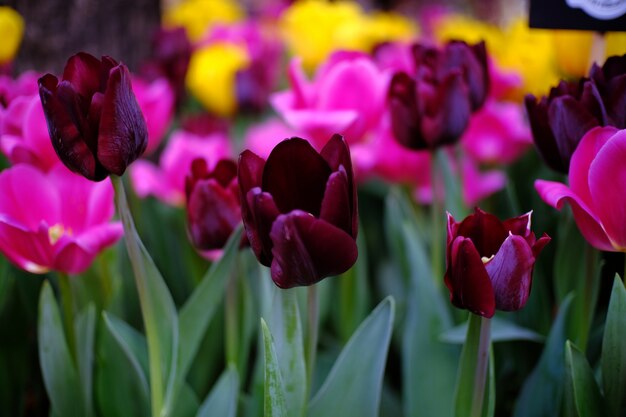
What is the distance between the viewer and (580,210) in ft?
1.75

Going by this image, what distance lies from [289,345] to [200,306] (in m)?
0.14

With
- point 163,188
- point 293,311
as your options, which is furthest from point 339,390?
point 163,188

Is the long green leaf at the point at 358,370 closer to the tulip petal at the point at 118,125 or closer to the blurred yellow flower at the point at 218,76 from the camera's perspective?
the tulip petal at the point at 118,125

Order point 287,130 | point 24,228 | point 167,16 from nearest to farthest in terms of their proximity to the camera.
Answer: point 24,228 < point 287,130 < point 167,16

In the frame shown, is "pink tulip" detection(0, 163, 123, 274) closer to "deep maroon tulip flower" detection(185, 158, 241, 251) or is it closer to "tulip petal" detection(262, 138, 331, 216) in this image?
"deep maroon tulip flower" detection(185, 158, 241, 251)

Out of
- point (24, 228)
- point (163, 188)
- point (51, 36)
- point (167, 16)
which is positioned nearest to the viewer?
point (24, 228)

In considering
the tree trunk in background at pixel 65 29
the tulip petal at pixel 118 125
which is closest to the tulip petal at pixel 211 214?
the tulip petal at pixel 118 125

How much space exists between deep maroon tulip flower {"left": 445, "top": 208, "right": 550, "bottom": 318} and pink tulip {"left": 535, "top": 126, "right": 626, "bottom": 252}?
7 cm

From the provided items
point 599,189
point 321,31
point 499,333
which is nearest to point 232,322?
point 499,333

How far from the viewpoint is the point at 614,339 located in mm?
552

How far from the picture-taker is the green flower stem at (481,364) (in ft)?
1.68

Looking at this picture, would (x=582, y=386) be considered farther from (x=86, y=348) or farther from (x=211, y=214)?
(x=86, y=348)

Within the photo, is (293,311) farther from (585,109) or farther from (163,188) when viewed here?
(163,188)

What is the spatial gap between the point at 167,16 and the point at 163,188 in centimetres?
174
